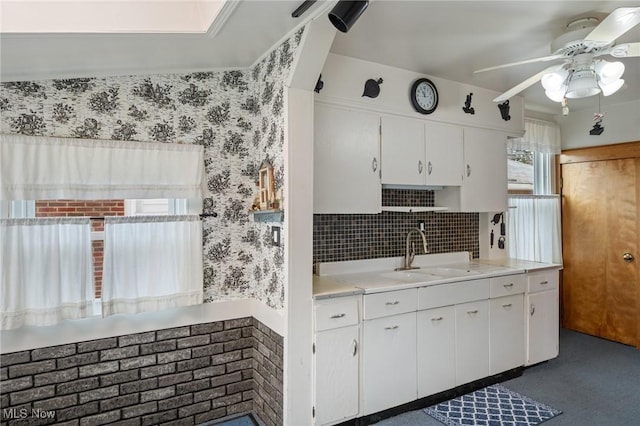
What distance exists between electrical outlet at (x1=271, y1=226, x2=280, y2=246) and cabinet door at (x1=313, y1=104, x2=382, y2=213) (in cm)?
34

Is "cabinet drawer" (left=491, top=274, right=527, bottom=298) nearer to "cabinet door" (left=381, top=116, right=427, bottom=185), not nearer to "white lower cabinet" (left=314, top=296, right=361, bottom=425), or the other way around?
"cabinet door" (left=381, top=116, right=427, bottom=185)

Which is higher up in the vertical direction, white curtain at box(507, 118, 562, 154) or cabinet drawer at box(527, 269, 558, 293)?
white curtain at box(507, 118, 562, 154)

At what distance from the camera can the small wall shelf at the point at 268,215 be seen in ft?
7.62

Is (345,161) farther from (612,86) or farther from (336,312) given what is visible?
(612,86)

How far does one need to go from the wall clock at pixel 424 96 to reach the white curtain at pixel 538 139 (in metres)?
1.47

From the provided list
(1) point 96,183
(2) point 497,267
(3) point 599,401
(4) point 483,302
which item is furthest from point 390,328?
(1) point 96,183

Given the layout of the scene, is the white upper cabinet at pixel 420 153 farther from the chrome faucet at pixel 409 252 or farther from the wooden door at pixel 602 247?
the wooden door at pixel 602 247

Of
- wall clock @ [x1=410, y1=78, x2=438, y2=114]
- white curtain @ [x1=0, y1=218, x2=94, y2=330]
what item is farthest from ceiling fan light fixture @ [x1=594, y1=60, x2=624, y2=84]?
white curtain @ [x1=0, y1=218, x2=94, y2=330]

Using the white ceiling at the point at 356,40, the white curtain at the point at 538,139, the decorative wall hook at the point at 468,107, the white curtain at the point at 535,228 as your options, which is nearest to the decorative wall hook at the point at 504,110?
the decorative wall hook at the point at 468,107

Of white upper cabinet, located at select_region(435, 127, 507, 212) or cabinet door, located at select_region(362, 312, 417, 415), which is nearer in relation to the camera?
cabinet door, located at select_region(362, 312, 417, 415)

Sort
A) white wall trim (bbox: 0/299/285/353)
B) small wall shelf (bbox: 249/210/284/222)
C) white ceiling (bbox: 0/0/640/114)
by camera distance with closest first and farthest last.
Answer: white ceiling (bbox: 0/0/640/114)
white wall trim (bbox: 0/299/285/353)
small wall shelf (bbox: 249/210/284/222)

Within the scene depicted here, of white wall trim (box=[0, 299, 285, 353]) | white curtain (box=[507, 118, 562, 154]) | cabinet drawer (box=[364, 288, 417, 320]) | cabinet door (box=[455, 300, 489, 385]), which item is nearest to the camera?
white wall trim (box=[0, 299, 285, 353])

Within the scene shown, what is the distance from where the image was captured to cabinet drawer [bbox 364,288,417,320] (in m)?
2.54

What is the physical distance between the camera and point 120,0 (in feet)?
6.16
